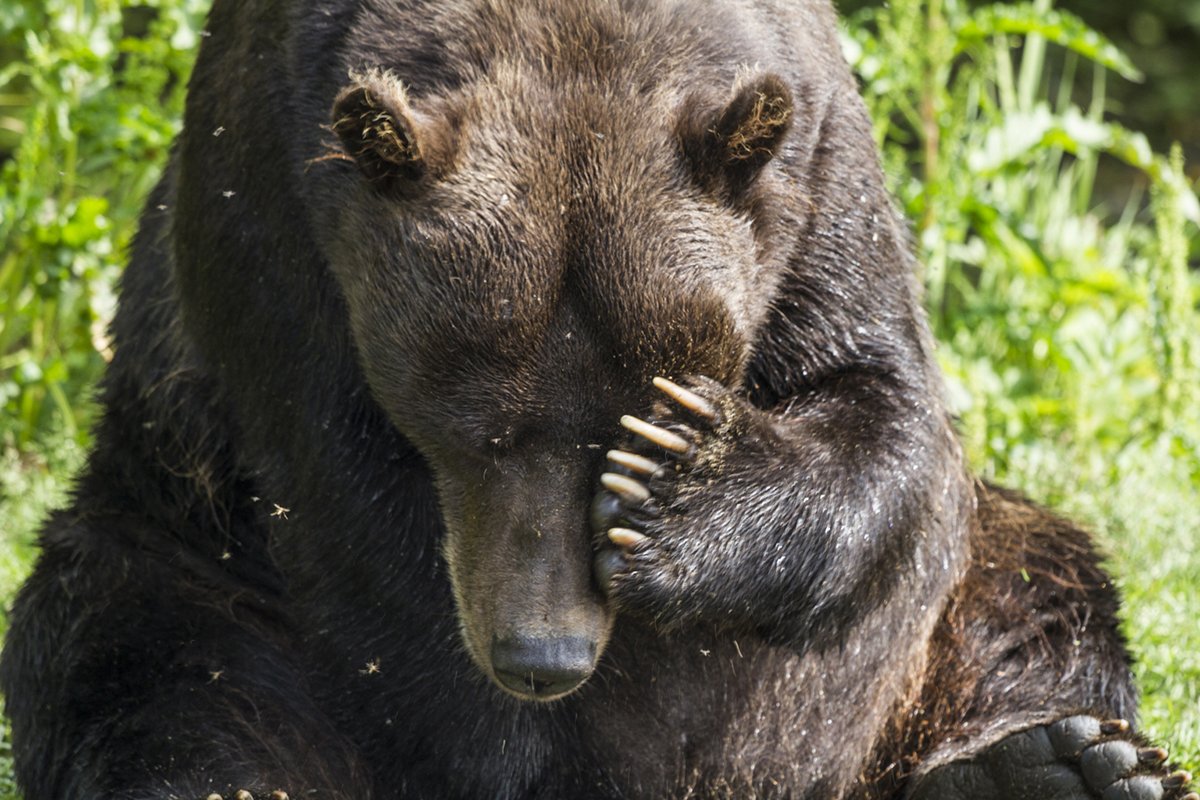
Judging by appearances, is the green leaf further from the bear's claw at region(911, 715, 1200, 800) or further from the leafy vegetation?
the bear's claw at region(911, 715, 1200, 800)

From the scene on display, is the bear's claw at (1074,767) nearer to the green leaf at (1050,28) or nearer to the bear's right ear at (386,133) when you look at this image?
the bear's right ear at (386,133)

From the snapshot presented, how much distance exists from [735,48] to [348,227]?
0.99m

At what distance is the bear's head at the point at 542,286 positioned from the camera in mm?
3869

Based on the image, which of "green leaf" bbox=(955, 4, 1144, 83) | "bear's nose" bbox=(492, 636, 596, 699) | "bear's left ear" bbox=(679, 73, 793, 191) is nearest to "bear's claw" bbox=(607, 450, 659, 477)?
"bear's nose" bbox=(492, 636, 596, 699)

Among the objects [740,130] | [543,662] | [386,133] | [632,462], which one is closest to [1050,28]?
[740,130]

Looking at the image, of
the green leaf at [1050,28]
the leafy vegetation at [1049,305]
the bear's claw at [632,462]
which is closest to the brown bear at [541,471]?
the bear's claw at [632,462]

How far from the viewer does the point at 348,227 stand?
13.9 feet

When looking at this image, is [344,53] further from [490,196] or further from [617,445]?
[617,445]

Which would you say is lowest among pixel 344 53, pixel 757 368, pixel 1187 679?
pixel 1187 679

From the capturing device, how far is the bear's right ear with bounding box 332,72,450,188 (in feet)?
12.3

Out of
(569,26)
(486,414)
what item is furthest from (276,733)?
(569,26)

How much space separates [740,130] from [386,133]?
2.50 ft

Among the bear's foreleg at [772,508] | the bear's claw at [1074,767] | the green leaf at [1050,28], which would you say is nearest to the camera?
the bear's foreleg at [772,508]

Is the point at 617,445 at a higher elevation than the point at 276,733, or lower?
higher
